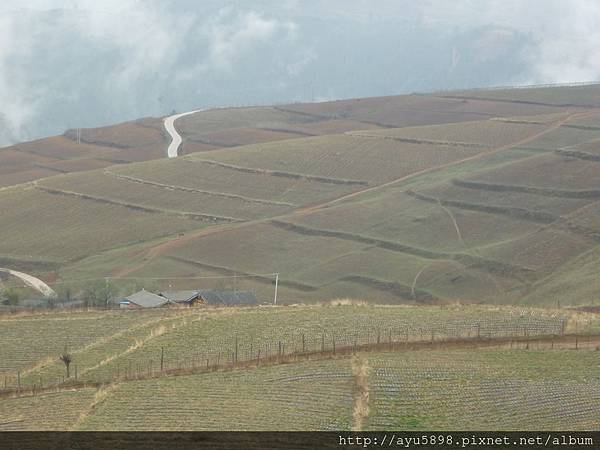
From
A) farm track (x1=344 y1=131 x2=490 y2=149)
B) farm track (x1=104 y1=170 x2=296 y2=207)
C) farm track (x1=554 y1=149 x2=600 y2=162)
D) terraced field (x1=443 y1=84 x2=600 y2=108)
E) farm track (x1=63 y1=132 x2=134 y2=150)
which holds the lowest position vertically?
farm track (x1=104 y1=170 x2=296 y2=207)

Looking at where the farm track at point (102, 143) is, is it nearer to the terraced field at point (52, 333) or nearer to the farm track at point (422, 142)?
the farm track at point (422, 142)

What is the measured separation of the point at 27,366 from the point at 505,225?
177ft

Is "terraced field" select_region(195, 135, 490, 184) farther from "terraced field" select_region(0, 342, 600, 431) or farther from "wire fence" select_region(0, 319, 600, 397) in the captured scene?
"terraced field" select_region(0, 342, 600, 431)

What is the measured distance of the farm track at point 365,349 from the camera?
39.6 meters

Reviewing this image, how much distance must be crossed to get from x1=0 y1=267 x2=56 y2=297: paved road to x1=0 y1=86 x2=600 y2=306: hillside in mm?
1543

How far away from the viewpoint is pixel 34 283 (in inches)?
3425

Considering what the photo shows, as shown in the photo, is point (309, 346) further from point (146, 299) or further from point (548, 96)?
point (548, 96)

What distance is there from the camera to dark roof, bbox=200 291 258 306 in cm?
7081

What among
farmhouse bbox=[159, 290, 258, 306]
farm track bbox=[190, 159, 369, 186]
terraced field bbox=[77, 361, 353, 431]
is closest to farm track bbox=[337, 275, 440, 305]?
farmhouse bbox=[159, 290, 258, 306]

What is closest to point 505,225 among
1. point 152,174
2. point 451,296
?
point 451,296

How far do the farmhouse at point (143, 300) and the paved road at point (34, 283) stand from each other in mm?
8431

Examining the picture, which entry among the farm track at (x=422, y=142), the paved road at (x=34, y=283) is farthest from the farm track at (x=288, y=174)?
the paved road at (x=34, y=283)

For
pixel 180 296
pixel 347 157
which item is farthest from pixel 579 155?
pixel 180 296

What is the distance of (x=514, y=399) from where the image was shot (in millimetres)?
32875
